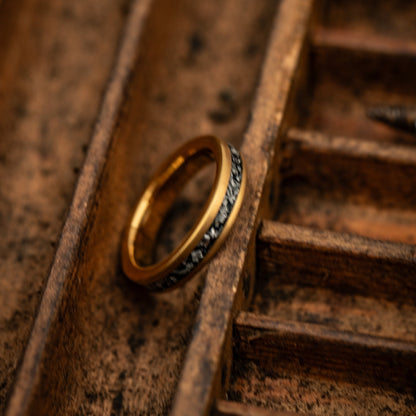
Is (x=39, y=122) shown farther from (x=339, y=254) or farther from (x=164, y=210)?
(x=339, y=254)

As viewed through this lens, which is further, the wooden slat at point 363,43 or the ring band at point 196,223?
the wooden slat at point 363,43

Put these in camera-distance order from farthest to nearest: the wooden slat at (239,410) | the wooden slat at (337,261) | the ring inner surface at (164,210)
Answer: the ring inner surface at (164,210), the wooden slat at (337,261), the wooden slat at (239,410)

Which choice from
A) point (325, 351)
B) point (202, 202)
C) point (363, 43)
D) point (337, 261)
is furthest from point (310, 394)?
point (363, 43)

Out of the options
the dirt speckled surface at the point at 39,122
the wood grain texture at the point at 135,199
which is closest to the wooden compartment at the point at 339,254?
the wood grain texture at the point at 135,199

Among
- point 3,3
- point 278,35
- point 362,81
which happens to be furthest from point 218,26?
point 3,3

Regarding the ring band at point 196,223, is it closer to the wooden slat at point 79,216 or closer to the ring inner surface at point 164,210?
the ring inner surface at point 164,210

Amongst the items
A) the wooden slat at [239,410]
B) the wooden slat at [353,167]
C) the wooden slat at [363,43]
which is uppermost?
the wooden slat at [363,43]

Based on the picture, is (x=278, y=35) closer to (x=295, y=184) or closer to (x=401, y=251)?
(x=295, y=184)
